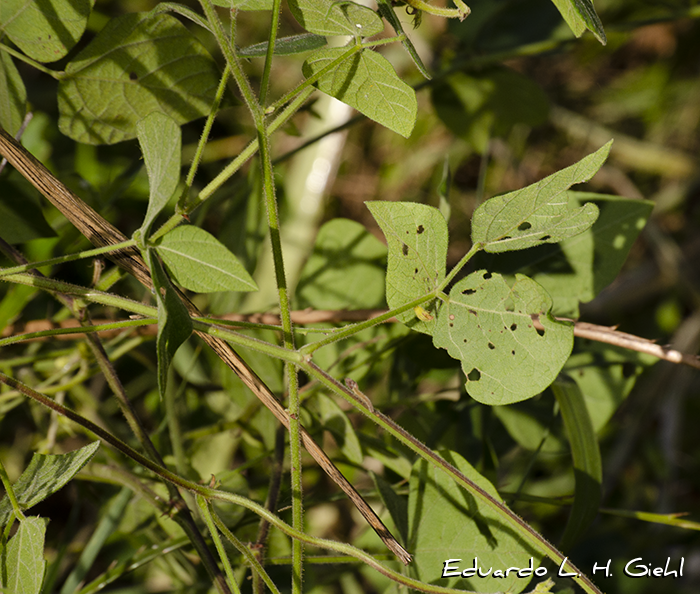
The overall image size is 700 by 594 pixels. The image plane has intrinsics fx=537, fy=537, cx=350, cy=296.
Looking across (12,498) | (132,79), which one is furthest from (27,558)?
(132,79)

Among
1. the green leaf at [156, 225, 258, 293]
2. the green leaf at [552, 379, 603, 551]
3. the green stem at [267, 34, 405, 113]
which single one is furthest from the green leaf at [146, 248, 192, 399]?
the green leaf at [552, 379, 603, 551]

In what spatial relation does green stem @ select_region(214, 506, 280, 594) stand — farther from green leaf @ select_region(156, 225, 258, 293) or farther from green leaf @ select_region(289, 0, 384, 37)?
green leaf @ select_region(289, 0, 384, 37)

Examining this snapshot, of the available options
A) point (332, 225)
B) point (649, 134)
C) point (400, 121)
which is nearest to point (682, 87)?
point (649, 134)

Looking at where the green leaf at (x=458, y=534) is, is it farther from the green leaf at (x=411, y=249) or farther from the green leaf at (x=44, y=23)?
the green leaf at (x=44, y=23)

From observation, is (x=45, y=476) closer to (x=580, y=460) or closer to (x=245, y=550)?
(x=245, y=550)

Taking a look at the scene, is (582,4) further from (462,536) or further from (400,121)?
(462,536)

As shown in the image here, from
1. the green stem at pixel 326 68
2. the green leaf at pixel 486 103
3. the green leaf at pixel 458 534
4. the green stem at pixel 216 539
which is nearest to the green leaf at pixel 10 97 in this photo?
the green stem at pixel 326 68

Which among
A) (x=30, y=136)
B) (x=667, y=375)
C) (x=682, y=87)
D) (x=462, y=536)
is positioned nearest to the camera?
(x=462, y=536)
